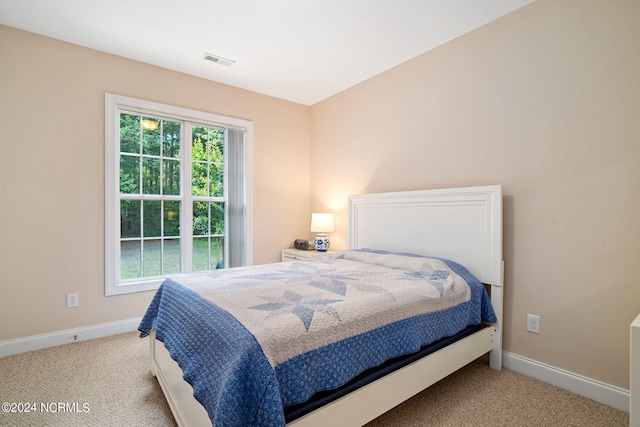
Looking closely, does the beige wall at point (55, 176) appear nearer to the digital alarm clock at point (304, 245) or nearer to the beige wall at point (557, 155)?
the digital alarm clock at point (304, 245)

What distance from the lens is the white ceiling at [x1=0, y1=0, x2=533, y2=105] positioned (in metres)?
2.17

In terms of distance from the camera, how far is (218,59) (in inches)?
115

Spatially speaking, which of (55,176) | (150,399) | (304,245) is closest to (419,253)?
(304,245)

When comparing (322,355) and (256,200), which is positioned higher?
(256,200)

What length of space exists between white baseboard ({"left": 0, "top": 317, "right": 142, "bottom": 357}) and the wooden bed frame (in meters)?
1.04

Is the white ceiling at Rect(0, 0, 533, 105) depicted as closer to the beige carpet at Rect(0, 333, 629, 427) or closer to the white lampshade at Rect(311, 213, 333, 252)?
the white lampshade at Rect(311, 213, 333, 252)

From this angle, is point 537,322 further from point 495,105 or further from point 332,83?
point 332,83

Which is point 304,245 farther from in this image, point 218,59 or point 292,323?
point 292,323

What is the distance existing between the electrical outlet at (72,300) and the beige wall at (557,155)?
10.7ft

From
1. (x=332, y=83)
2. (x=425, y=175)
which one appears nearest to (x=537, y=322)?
(x=425, y=175)

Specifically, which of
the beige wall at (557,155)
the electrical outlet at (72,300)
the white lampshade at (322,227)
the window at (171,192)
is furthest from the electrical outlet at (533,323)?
the electrical outlet at (72,300)

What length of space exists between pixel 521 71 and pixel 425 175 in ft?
3.36

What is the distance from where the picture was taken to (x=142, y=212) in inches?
121

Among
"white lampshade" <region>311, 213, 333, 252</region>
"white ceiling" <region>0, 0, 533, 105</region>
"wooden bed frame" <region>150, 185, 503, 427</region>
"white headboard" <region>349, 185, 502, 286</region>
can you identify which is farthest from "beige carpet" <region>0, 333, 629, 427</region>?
"white ceiling" <region>0, 0, 533, 105</region>
